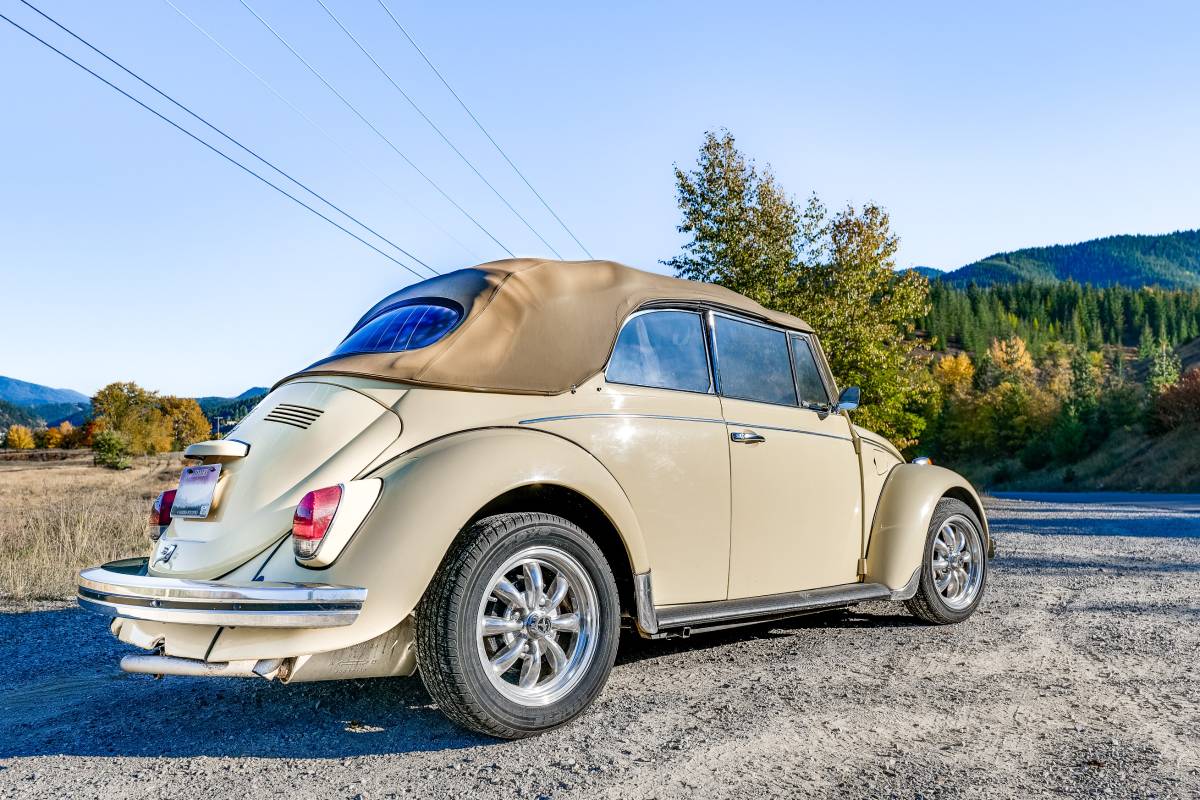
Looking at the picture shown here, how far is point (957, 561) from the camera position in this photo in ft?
17.7

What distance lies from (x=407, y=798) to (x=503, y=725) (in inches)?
20.2

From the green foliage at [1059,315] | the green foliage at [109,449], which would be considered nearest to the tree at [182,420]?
the green foliage at [109,449]

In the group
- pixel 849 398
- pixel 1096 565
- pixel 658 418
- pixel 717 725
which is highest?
pixel 849 398

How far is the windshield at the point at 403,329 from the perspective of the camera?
3641 mm

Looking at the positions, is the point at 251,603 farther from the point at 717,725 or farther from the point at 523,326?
the point at 717,725

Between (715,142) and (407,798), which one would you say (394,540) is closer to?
(407,798)

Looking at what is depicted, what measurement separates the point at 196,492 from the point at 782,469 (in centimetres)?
271

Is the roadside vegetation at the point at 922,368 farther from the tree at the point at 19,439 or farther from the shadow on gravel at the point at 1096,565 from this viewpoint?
the tree at the point at 19,439

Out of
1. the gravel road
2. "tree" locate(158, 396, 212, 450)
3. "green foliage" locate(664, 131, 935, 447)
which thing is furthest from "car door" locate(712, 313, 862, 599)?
"tree" locate(158, 396, 212, 450)

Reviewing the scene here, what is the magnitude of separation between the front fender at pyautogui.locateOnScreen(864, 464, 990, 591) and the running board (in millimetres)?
154

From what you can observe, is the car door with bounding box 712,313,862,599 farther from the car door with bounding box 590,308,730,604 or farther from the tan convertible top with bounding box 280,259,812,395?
the tan convertible top with bounding box 280,259,812,395

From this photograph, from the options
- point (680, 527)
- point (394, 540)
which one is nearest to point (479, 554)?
point (394, 540)

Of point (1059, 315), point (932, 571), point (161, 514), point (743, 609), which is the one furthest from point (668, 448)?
point (1059, 315)

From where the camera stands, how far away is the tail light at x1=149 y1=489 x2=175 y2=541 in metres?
3.56
